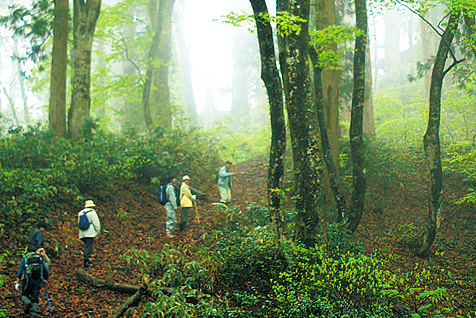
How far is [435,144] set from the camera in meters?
10.6

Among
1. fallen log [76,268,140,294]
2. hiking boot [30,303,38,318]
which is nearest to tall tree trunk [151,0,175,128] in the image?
fallen log [76,268,140,294]

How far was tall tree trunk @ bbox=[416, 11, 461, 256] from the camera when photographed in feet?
34.5

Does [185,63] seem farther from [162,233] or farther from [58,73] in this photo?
[162,233]

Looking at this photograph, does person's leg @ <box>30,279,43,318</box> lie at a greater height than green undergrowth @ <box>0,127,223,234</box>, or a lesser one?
lesser

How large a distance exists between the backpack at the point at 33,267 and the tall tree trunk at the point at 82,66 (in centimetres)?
794

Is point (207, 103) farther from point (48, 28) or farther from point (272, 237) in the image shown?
point (272, 237)

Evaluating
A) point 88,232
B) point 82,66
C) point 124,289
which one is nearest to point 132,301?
point 124,289

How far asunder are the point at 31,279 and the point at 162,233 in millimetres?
5062

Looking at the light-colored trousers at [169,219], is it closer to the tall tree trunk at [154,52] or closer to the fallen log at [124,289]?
the fallen log at [124,289]

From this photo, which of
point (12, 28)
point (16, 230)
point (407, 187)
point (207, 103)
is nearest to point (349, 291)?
point (16, 230)

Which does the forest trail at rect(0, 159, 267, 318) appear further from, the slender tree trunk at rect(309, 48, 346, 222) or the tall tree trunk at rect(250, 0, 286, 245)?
the slender tree trunk at rect(309, 48, 346, 222)

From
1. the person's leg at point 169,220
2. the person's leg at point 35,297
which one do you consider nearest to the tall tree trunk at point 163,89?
the person's leg at point 169,220

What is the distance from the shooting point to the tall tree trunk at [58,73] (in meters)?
13.2

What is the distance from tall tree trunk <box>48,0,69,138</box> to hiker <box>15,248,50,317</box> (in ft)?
25.2
